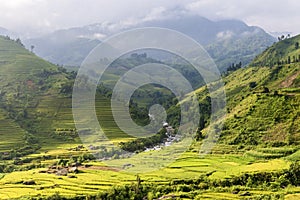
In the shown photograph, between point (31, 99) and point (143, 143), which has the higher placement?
point (31, 99)

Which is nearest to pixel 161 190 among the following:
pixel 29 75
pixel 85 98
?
pixel 85 98

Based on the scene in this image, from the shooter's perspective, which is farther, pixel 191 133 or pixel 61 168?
pixel 191 133

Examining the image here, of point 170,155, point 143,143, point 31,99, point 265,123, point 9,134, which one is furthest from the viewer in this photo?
point 31,99

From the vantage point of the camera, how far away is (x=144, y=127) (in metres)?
60.2

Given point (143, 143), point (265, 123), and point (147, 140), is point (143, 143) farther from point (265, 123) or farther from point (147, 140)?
point (265, 123)

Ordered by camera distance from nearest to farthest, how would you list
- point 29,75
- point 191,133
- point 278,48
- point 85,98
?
point 191,133 < point 85,98 < point 29,75 < point 278,48

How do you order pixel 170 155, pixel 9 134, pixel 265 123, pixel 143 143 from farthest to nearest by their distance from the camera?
pixel 9 134, pixel 143 143, pixel 265 123, pixel 170 155

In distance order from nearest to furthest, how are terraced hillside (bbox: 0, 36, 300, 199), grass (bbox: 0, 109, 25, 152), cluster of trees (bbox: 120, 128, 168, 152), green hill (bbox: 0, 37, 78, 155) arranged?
terraced hillside (bbox: 0, 36, 300, 199)
grass (bbox: 0, 109, 25, 152)
cluster of trees (bbox: 120, 128, 168, 152)
green hill (bbox: 0, 37, 78, 155)

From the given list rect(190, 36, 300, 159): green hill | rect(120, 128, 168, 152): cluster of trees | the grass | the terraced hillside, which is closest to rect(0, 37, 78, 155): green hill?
the grass

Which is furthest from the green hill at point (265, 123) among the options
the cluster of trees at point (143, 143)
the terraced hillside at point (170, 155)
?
the cluster of trees at point (143, 143)

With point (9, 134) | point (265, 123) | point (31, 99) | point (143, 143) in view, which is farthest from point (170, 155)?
point (31, 99)

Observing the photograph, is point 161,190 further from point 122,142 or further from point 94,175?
point 122,142

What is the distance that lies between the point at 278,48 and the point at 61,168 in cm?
7281

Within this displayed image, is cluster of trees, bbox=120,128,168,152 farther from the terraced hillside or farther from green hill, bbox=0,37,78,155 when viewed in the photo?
green hill, bbox=0,37,78,155
